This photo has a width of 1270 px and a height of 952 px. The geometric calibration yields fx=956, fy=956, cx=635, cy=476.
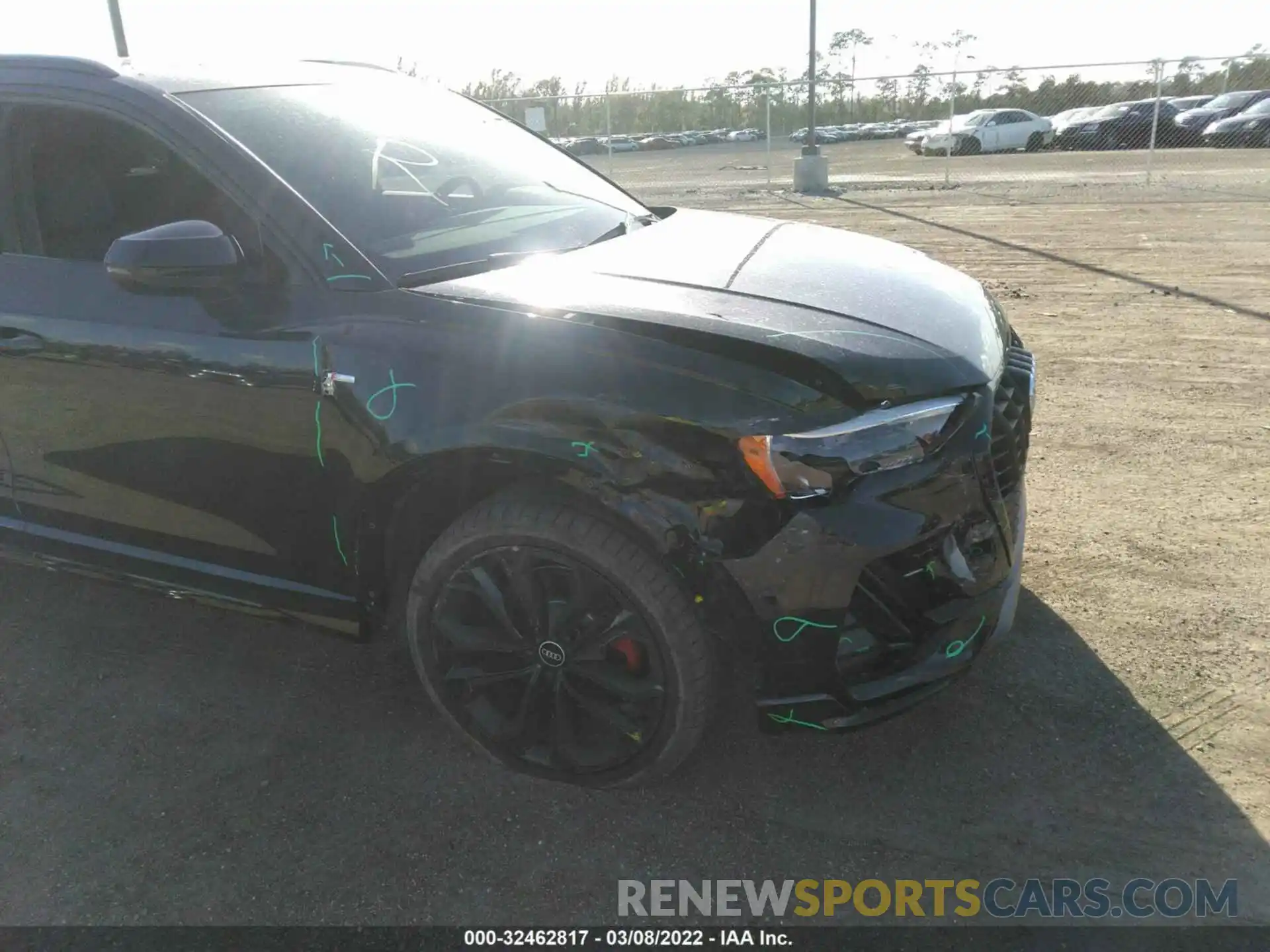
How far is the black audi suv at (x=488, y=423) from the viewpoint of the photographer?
2.17 meters

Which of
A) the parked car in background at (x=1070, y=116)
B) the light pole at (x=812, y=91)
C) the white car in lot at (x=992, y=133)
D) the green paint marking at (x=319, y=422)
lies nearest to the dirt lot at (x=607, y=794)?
the green paint marking at (x=319, y=422)

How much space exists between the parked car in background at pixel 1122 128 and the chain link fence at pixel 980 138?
0.15 feet

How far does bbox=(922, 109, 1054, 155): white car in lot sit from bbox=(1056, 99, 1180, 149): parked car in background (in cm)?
106

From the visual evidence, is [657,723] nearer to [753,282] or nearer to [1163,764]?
[753,282]

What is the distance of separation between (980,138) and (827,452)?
104 feet

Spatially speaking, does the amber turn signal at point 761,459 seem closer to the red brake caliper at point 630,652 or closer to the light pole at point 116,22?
the red brake caliper at point 630,652

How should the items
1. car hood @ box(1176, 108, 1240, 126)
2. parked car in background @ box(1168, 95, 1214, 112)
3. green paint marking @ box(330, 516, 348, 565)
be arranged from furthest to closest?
parked car in background @ box(1168, 95, 1214, 112) → car hood @ box(1176, 108, 1240, 126) → green paint marking @ box(330, 516, 348, 565)

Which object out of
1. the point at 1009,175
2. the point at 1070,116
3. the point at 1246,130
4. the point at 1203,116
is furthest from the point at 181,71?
the point at 1070,116

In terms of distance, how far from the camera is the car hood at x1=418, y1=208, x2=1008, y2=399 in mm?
2256

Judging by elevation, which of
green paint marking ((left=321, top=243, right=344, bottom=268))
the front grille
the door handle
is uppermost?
green paint marking ((left=321, top=243, right=344, bottom=268))

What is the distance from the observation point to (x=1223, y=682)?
2.87 meters

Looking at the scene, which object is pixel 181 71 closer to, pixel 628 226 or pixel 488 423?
pixel 628 226

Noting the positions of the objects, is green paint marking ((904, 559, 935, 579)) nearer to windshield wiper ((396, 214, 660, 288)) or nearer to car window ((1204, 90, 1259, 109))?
windshield wiper ((396, 214, 660, 288))

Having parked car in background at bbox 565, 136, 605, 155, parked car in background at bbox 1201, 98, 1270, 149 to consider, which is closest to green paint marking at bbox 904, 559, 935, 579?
parked car in background at bbox 565, 136, 605, 155
